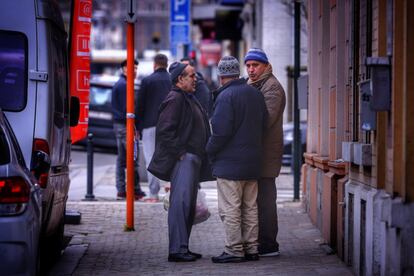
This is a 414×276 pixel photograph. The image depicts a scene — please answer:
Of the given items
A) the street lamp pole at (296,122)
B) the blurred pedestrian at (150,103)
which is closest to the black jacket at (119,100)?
the blurred pedestrian at (150,103)

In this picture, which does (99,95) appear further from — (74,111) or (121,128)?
(74,111)

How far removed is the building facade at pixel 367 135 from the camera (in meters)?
8.30

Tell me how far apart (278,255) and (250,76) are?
68.5 inches

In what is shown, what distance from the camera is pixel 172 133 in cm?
1087

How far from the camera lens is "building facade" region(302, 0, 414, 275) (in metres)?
8.30

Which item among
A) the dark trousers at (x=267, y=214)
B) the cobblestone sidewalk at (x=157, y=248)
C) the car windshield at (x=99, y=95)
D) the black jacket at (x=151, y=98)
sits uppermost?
the car windshield at (x=99, y=95)

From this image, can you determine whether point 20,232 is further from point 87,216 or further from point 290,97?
point 290,97

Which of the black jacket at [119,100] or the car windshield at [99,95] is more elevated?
the car windshield at [99,95]

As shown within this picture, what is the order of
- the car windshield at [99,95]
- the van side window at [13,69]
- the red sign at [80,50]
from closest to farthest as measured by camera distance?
the van side window at [13,69] < the red sign at [80,50] < the car windshield at [99,95]

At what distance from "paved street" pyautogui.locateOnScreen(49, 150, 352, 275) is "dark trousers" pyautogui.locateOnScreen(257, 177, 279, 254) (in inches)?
6.9

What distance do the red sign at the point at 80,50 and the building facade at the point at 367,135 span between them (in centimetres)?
264

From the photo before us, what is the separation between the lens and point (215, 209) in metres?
16.0

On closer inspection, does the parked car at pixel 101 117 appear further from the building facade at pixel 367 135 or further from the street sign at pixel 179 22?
the building facade at pixel 367 135

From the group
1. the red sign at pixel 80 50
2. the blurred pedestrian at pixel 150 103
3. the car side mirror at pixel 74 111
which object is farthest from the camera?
the blurred pedestrian at pixel 150 103
